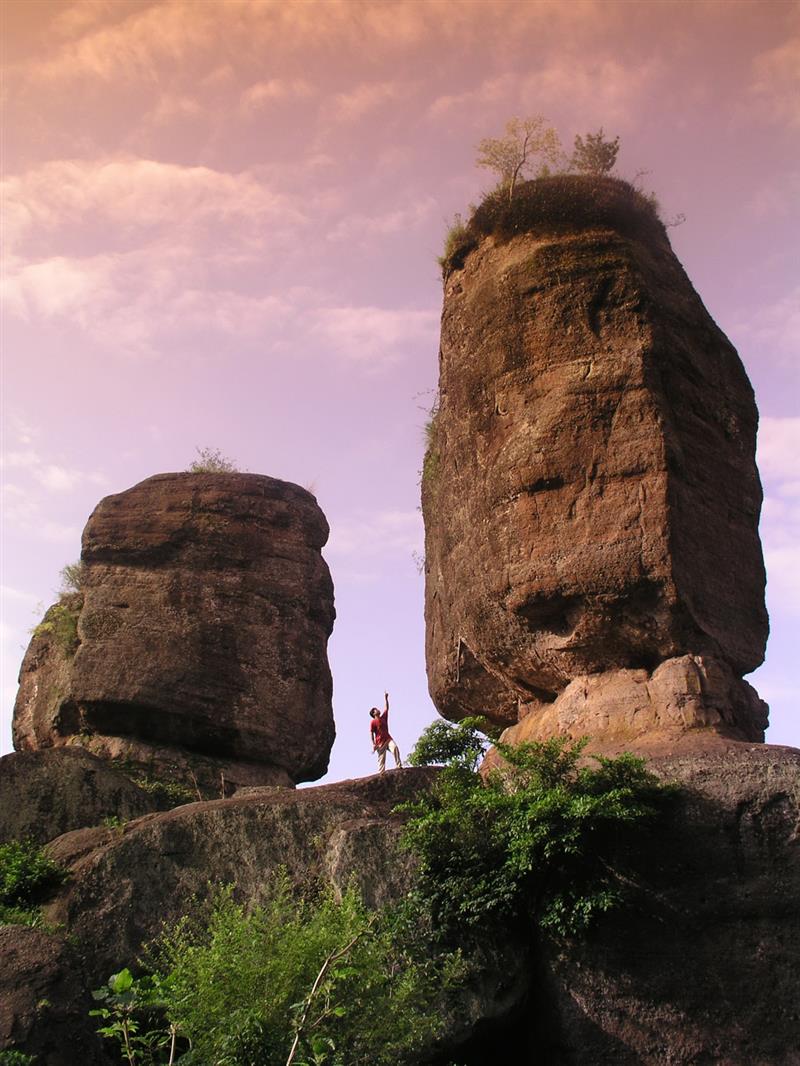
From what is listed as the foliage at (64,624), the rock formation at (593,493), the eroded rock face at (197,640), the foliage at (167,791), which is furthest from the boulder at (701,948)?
the foliage at (64,624)

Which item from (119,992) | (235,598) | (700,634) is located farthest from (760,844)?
(235,598)

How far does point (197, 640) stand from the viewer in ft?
65.3

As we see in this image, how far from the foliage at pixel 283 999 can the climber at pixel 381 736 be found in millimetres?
8310

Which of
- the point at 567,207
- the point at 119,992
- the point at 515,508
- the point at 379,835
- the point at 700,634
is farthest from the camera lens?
the point at 567,207

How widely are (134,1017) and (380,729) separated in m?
8.63

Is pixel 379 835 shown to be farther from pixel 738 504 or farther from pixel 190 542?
pixel 190 542

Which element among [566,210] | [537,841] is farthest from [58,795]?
[566,210]

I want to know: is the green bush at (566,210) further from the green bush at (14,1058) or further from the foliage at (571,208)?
the green bush at (14,1058)

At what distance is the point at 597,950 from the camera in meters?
11.2

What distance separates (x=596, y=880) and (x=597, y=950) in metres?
0.69

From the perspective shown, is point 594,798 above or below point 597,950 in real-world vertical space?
above

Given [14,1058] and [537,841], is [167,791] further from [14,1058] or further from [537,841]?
[14,1058]

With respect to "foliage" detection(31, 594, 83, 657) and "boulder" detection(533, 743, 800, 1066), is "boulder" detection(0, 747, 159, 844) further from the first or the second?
"boulder" detection(533, 743, 800, 1066)

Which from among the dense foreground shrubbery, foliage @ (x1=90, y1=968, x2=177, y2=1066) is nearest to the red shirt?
the dense foreground shrubbery
